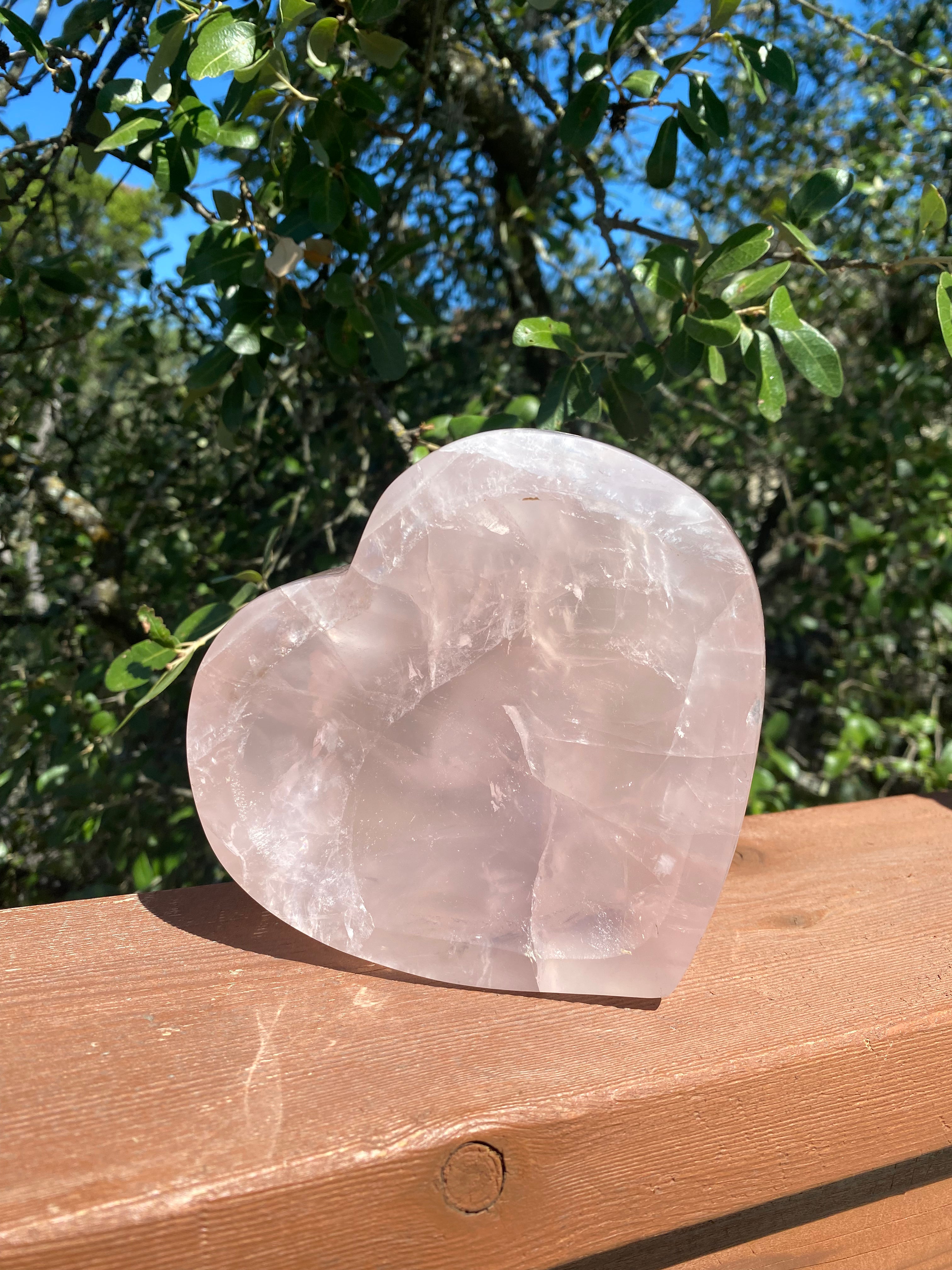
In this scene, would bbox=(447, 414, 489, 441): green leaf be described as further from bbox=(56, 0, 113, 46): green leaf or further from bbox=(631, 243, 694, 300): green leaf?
bbox=(56, 0, 113, 46): green leaf

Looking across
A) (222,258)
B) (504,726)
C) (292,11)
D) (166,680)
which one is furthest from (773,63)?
(166,680)

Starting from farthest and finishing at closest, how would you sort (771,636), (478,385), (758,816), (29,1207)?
(771,636) → (478,385) → (758,816) → (29,1207)

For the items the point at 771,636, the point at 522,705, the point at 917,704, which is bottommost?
the point at 917,704

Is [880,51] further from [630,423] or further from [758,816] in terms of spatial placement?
[758,816]

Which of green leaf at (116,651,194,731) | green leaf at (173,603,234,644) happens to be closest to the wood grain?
green leaf at (116,651,194,731)

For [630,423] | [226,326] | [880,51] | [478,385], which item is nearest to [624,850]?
[630,423]

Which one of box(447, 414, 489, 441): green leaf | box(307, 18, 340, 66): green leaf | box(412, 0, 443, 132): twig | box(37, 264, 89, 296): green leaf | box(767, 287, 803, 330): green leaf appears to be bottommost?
box(447, 414, 489, 441): green leaf

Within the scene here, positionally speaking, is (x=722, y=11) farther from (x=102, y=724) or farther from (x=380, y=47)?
(x=102, y=724)
